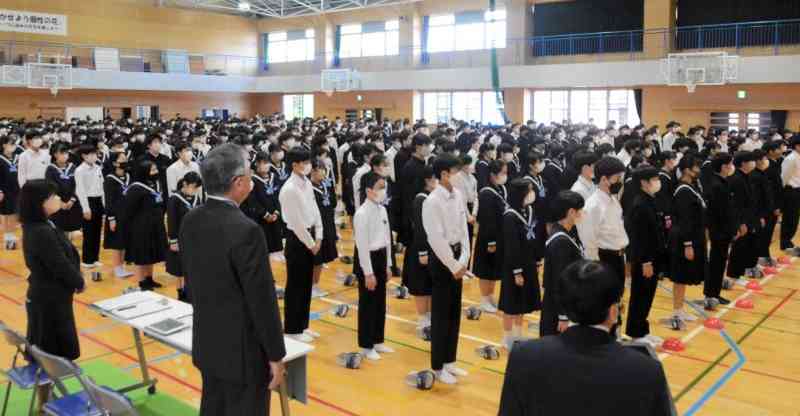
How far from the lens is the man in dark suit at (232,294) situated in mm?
3486

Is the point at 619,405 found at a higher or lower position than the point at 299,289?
higher

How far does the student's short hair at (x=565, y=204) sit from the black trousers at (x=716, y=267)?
4.30m

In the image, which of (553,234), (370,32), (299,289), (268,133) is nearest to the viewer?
(553,234)

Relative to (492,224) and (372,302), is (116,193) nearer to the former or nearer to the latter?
(372,302)

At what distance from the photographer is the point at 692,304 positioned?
9.15m

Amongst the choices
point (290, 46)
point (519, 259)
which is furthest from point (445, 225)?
point (290, 46)

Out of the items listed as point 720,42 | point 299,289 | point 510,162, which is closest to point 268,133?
point 510,162

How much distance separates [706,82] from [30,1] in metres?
28.5

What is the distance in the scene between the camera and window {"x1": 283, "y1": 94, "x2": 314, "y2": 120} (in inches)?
1503

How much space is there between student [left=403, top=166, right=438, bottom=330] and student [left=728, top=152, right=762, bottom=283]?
14.7 feet

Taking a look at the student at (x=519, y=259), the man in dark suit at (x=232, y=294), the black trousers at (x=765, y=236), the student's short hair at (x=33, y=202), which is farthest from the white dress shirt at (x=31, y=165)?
the black trousers at (x=765, y=236)

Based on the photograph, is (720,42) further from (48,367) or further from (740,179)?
(48,367)

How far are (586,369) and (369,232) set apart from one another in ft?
14.9

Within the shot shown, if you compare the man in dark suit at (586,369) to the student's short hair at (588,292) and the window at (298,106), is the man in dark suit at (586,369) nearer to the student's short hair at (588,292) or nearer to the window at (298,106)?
the student's short hair at (588,292)
